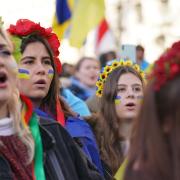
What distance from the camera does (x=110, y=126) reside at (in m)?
6.80

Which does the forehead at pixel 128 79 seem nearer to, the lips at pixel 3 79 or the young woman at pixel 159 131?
the lips at pixel 3 79

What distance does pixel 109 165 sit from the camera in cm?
638

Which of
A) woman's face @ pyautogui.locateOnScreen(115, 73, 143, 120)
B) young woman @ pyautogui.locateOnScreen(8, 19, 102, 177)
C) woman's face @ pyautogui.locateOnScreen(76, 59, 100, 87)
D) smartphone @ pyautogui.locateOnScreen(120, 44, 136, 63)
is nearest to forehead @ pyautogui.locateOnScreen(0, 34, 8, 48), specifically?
young woman @ pyautogui.locateOnScreen(8, 19, 102, 177)

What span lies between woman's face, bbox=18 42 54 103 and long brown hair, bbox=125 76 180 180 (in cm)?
297

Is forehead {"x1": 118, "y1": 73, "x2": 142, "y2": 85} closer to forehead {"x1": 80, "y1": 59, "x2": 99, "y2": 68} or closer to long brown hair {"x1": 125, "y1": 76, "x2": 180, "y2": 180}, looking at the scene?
long brown hair {"x1": 125, "y1": 76, "x2": 180, "y2": 180}

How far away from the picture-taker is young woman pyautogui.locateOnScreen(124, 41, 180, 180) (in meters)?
3.10

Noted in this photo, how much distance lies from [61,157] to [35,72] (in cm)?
144

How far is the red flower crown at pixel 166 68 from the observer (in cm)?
315

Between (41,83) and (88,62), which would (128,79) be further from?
(88,62)

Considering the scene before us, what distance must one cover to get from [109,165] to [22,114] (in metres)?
1.68

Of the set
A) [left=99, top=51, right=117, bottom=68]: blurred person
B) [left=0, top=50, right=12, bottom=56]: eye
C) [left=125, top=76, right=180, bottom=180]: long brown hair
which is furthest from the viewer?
[left=99, top=51, right=117, bottom=68]: blurred person

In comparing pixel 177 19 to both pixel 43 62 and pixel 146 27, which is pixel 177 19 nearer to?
pixel 146 27

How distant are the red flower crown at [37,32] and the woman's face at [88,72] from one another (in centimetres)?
433

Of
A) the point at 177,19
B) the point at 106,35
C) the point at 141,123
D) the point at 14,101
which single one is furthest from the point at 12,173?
the point at 177,19
